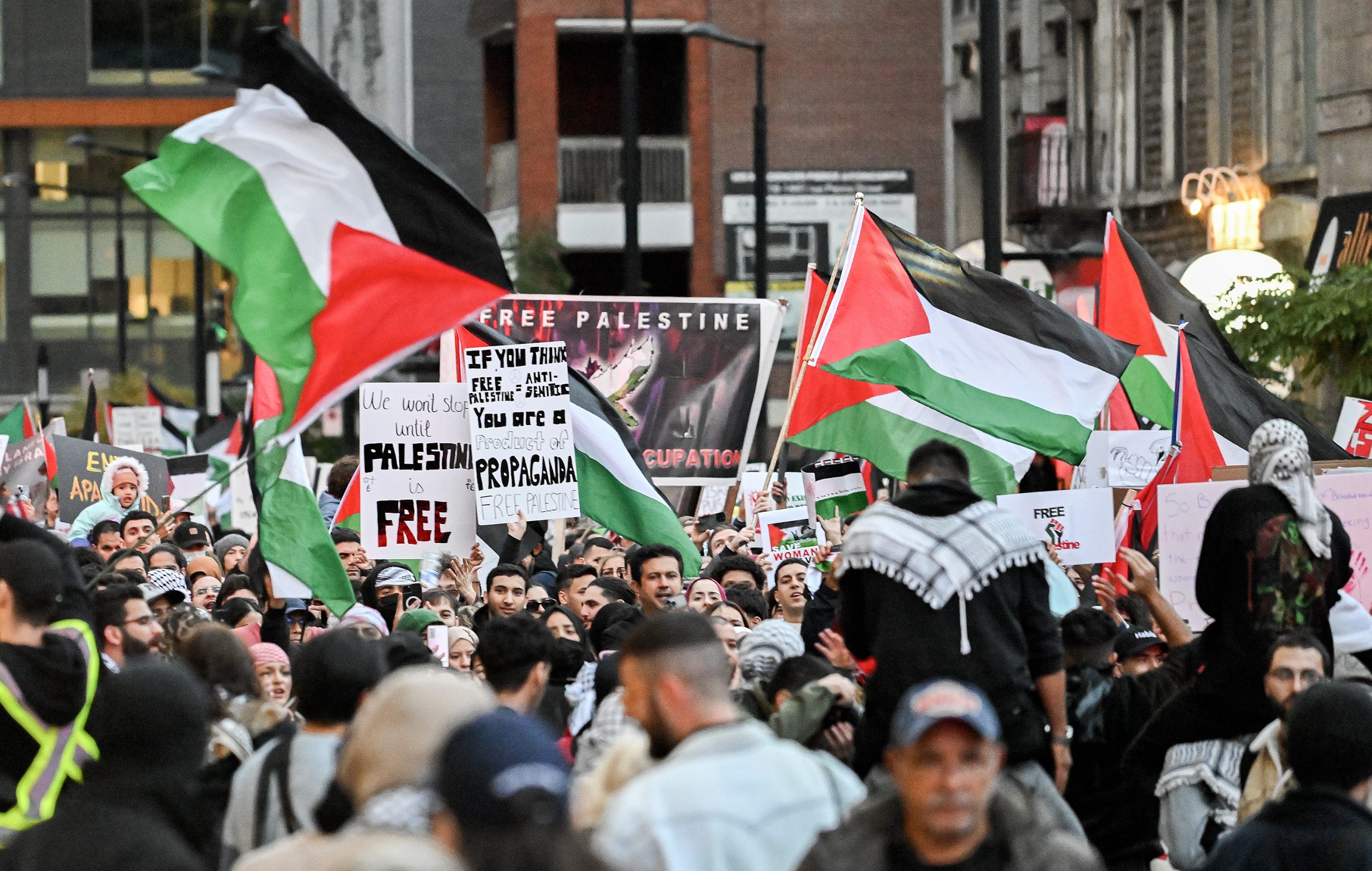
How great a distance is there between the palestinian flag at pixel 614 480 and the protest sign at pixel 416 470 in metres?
0.58

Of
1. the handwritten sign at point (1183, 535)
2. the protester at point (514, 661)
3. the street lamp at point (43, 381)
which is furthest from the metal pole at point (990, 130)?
the street lamp at point (43, 381)

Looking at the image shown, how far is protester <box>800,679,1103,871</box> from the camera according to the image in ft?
15.0

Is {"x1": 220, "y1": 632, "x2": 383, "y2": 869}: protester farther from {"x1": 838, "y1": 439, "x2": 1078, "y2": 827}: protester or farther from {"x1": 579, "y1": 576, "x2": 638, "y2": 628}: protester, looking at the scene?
{"x1": 579, "y1": 576, "x2": 638, "y2": 628}: protester

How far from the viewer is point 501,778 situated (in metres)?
3.76

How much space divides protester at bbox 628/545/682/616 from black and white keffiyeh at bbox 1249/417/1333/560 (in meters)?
3.34

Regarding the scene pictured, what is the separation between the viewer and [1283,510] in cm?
752

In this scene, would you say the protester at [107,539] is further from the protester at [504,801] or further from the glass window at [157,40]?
the glass window at [157,40]

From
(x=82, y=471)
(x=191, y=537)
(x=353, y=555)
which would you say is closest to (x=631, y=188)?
(x=82, y=471)

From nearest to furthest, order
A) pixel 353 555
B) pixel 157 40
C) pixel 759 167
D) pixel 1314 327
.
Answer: pixel 353 555
pixel 1314 327
pixel 759 167
pixel 157 40

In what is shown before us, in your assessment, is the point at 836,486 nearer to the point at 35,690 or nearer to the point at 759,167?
the point at 35,690

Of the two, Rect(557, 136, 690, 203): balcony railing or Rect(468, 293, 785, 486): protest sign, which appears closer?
Rect(468, 293, 785, 486): protest sign

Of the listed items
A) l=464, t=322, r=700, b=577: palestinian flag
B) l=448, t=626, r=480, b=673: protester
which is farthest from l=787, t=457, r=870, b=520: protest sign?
l=448, t=626, r=480, b=673: protester

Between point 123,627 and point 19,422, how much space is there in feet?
38.4

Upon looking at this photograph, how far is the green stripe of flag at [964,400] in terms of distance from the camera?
441 inches
